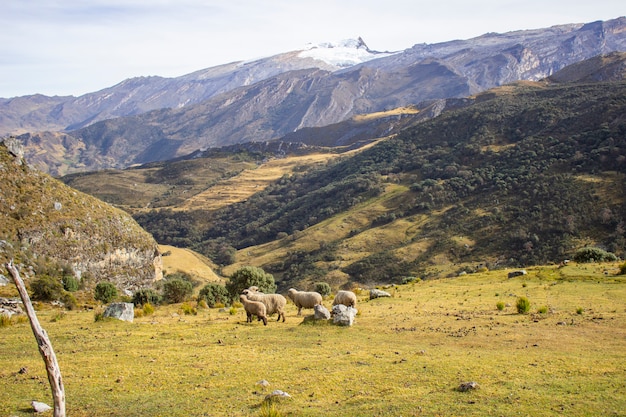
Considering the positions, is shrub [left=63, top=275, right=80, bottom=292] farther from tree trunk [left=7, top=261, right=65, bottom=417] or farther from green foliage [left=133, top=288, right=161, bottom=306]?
tree trunk [left=7, top=261, right=65, bottom=417]

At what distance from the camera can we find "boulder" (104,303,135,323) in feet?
74.9

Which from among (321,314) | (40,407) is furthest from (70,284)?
(40,407)

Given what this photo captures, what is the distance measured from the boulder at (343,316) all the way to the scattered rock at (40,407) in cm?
1264

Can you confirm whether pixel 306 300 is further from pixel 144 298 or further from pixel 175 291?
pixel 144 298

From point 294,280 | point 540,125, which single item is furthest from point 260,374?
point 540,125

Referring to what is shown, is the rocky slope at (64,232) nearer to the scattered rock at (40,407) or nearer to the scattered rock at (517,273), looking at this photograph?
the scattered rock at (40,407)

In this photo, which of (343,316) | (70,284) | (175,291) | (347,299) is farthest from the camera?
(70,284)

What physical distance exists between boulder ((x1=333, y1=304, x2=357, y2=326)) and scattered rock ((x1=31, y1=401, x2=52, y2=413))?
12.6m

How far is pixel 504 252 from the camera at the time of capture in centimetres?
8550

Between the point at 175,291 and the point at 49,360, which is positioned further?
the point at 175,291

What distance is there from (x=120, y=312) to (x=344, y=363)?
13.0 metres

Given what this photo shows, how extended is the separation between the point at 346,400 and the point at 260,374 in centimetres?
341

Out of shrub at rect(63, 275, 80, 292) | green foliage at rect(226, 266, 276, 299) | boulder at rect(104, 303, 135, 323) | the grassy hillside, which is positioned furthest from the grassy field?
the grassy hillside

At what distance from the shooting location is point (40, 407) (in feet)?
37.2
